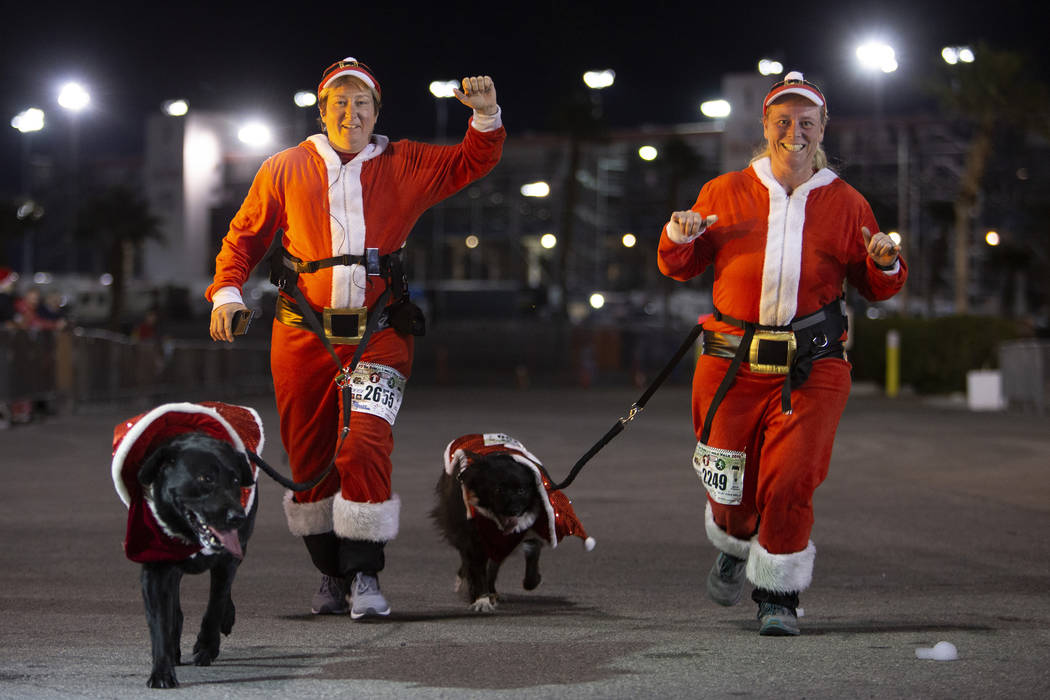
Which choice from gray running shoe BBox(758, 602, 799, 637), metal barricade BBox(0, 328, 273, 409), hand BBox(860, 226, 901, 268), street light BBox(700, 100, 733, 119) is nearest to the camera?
gray running shoe BBox(758, 602, 799, 637)

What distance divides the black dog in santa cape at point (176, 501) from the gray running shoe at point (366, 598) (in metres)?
1.09

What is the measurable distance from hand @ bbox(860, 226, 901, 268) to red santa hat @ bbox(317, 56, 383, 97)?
2.21 meters

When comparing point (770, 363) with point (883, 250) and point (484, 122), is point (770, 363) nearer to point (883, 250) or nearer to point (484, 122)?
point (883, 250)

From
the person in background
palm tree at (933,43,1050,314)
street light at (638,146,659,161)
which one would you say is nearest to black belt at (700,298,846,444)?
the person in background

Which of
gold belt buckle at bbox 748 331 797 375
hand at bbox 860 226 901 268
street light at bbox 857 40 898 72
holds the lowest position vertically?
gold belt buckle at bbox 748 331 797 375

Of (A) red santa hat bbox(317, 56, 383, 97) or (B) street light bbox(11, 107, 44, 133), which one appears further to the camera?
(B) street light bbox(11, 107, 44, 133)

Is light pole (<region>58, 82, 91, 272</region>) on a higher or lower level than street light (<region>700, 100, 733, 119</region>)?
lower

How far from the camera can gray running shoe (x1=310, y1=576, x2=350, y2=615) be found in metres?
5.87

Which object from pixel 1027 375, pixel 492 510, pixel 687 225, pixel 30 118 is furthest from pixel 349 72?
pixel 30 118

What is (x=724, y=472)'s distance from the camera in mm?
5562

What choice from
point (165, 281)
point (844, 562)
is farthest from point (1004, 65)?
point (165, 281)

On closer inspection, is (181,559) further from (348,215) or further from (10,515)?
(10,515)

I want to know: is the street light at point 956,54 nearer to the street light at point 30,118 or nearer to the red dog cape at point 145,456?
the street light at point 30,118

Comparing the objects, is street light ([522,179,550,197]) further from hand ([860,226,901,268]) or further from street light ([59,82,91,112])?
hand ([860,226,901,268])
